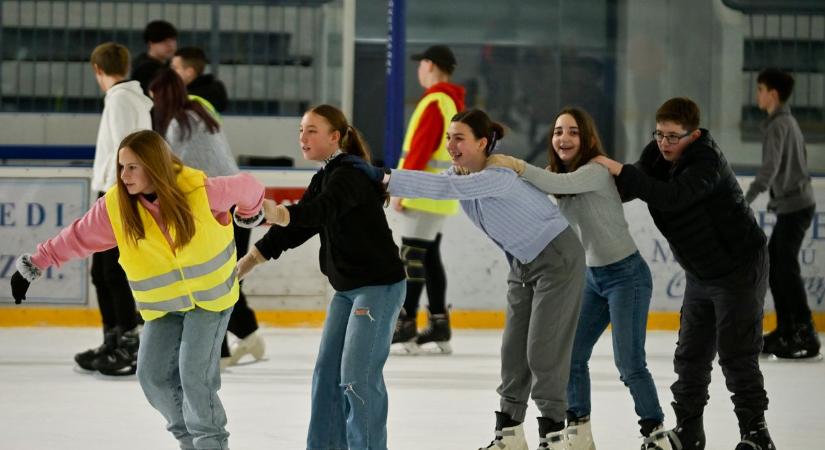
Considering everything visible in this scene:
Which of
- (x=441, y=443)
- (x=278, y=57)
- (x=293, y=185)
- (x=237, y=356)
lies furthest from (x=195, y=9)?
(x=441, y=443)

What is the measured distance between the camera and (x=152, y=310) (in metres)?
3.63

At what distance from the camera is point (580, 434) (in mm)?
4199

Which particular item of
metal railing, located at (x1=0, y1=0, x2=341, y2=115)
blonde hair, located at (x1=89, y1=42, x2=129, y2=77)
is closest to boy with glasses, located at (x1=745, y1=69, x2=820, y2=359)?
blonde hair, located at (x1=89, y1=42, x2=129, y2=77)

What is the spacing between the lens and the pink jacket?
11.8ft

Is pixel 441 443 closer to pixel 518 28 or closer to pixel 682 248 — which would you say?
pixel 682 248

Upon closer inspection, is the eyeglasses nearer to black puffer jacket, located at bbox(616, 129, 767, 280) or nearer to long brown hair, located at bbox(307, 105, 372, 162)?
black puffer jacket, located at bbox(616, 129, 767, 280)

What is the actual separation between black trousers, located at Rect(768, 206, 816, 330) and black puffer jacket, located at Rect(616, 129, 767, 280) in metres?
2.59

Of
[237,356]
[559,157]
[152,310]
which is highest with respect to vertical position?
[559,157]

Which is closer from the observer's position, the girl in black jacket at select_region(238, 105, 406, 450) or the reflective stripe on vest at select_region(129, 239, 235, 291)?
the reflective stripe on vest at select_region(129, 239, 235, 291)

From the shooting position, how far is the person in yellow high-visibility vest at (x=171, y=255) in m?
3.57

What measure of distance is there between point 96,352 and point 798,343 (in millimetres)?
2998

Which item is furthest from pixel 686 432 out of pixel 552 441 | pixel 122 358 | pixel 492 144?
pixel 122 358

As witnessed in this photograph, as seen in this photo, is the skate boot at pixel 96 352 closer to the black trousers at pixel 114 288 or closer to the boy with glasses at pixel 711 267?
the black trousers at pixel 114 288

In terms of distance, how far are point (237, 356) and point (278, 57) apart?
320 cm
